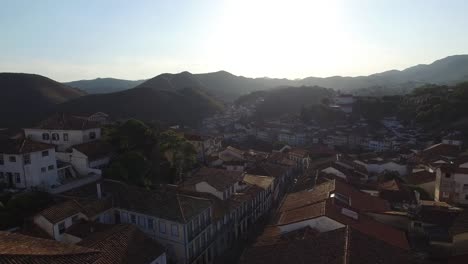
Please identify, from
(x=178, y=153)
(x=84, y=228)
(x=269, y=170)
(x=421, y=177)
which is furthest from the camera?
(x=269, y=170)

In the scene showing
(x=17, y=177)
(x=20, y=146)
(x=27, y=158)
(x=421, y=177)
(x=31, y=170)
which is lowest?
(x=421, y=177)

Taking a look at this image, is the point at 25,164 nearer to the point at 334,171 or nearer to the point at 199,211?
the point at 199,211

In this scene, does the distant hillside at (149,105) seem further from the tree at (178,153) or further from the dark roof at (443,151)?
the dark roof at (443,151)

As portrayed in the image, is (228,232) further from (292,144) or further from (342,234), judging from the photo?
(292,144)

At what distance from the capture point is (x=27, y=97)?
107m

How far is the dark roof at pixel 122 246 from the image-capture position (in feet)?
60.5

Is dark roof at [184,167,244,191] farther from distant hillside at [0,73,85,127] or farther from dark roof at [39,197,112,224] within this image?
distant hillside at [0,73,85,127]

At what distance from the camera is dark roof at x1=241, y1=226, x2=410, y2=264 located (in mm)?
17484

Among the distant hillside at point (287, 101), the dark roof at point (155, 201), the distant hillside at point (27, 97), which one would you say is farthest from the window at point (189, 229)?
the distant hillside at point (287, 101)

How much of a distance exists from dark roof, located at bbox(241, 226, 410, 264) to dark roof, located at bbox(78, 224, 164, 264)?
18.5ft

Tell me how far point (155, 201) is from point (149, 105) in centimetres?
9437

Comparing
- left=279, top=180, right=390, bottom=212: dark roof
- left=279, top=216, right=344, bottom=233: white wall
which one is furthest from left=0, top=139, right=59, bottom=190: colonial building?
left=279, top=180, right=390, bottom=212: dark roof

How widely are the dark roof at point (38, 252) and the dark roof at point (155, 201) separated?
7.06 metres

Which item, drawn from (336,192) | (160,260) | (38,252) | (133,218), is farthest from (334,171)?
(38,252)
